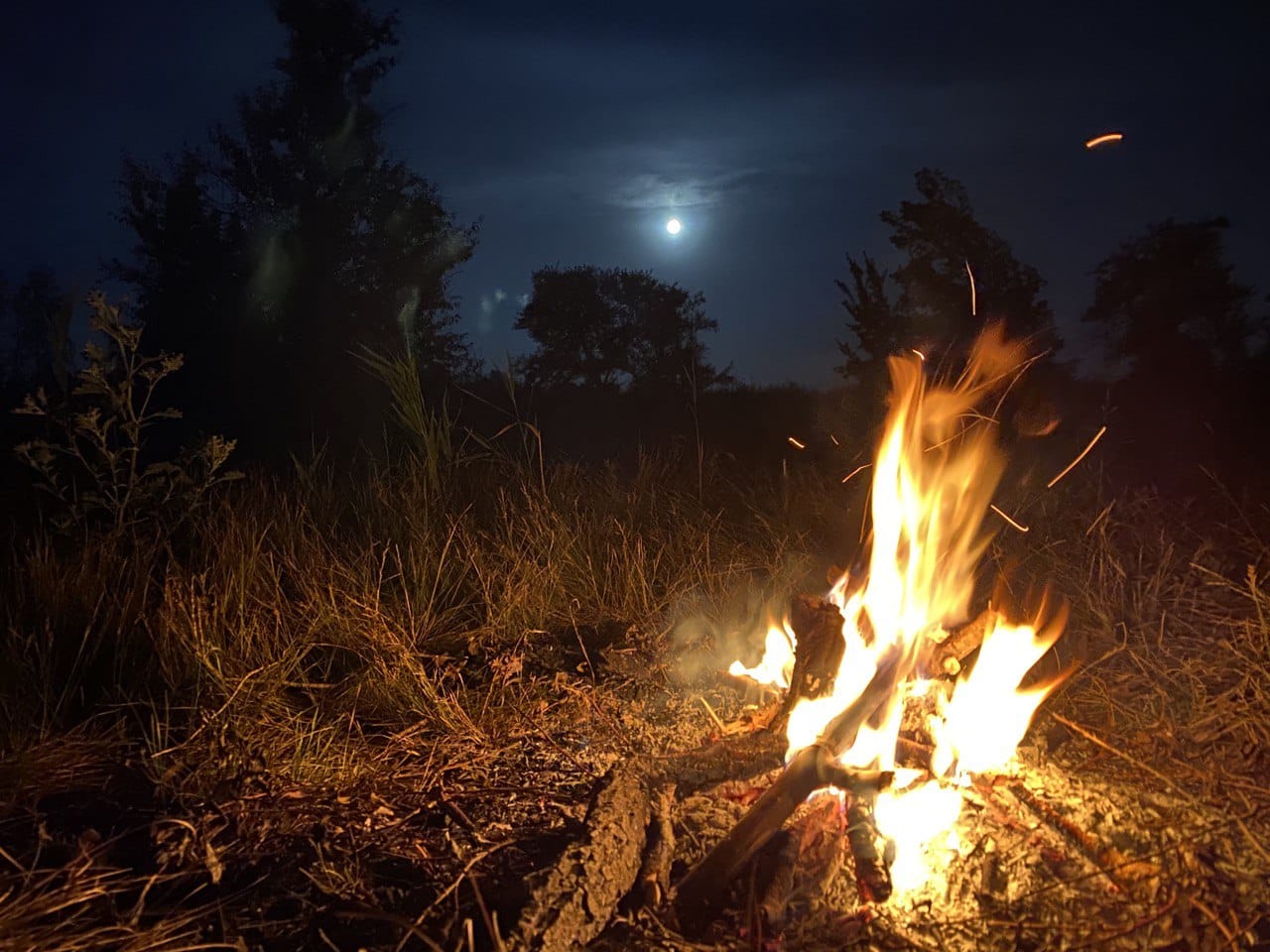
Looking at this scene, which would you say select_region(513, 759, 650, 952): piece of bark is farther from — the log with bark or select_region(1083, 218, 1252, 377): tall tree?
select_region(1083, 218, 1252, 377): tall tree

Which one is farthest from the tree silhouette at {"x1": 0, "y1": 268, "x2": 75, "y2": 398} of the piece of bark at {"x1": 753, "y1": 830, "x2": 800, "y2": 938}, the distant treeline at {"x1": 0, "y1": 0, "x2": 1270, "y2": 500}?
the piece of bark at {"x1": 753, "y1": 830, "x2": 800, "y2": 938}

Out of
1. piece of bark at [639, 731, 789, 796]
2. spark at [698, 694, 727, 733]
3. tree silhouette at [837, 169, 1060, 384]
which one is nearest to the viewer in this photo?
piece of bark at [639, 731, 789, 796]

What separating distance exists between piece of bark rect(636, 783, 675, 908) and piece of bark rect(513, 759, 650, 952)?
0.09 feet

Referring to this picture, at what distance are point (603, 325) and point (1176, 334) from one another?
460 inches

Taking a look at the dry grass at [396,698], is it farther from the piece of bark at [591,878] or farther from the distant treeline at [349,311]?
the distant treeline at [349,311]

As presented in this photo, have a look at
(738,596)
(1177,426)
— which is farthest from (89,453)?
(1177,426)

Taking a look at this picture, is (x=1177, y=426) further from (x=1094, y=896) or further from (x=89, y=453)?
(x=89, y=453)

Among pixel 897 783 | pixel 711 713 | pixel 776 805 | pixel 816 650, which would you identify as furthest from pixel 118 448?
pixel 897 783

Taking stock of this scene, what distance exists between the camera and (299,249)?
1347 centimetres

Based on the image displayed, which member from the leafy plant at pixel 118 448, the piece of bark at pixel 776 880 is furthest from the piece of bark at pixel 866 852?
the leafy plant at pixel 118 448

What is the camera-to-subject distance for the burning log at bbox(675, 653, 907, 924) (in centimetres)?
199

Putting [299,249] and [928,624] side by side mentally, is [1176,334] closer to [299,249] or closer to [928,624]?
[928,624]

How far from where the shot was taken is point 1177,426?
8281 mm

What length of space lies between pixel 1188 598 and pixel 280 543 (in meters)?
4.10
